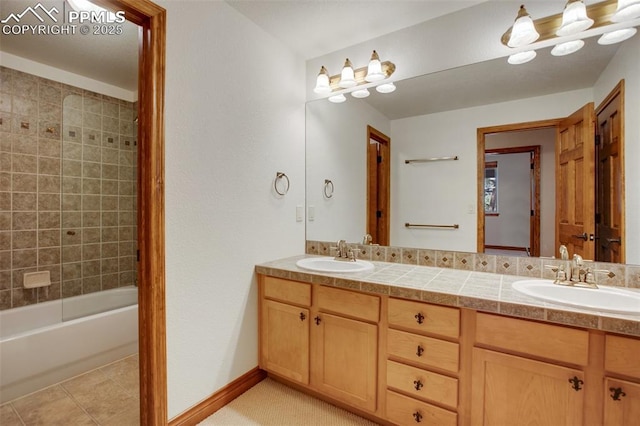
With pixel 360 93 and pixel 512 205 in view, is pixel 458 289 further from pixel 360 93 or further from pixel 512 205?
pixel 360 93

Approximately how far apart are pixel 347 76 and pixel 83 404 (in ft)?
9.11

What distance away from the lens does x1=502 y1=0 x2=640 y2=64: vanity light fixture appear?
136 centimetres

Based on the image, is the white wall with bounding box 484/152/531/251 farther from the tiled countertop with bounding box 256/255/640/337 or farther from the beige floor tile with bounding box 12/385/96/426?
the beige floor tile with bounding box 12/385/96/426

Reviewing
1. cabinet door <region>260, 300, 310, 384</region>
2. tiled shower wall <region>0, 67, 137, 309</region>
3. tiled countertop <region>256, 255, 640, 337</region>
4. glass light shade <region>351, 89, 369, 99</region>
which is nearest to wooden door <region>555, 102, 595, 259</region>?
tiled countertop <region>256, 255, 640, 337</region>

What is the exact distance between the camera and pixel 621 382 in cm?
103

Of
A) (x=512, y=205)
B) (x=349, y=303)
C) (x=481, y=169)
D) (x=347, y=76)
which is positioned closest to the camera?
(x=349, y=303)

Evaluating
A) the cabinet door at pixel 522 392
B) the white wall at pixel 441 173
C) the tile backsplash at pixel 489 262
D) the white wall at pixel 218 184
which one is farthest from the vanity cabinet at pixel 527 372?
the white wall at pixel 218 184

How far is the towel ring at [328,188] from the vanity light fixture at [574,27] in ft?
4.80

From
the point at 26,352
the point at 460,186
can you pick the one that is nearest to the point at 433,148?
the point at 460,186

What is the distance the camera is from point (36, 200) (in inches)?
95.5

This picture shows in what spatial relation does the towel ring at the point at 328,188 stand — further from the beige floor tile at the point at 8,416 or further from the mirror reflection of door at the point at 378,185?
the beige floor tile at the point at 8,416

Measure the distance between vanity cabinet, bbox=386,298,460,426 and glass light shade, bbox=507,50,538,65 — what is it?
1.45 meters

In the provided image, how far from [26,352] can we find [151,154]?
5.52ft

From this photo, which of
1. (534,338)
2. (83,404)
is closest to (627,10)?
(534,338)
